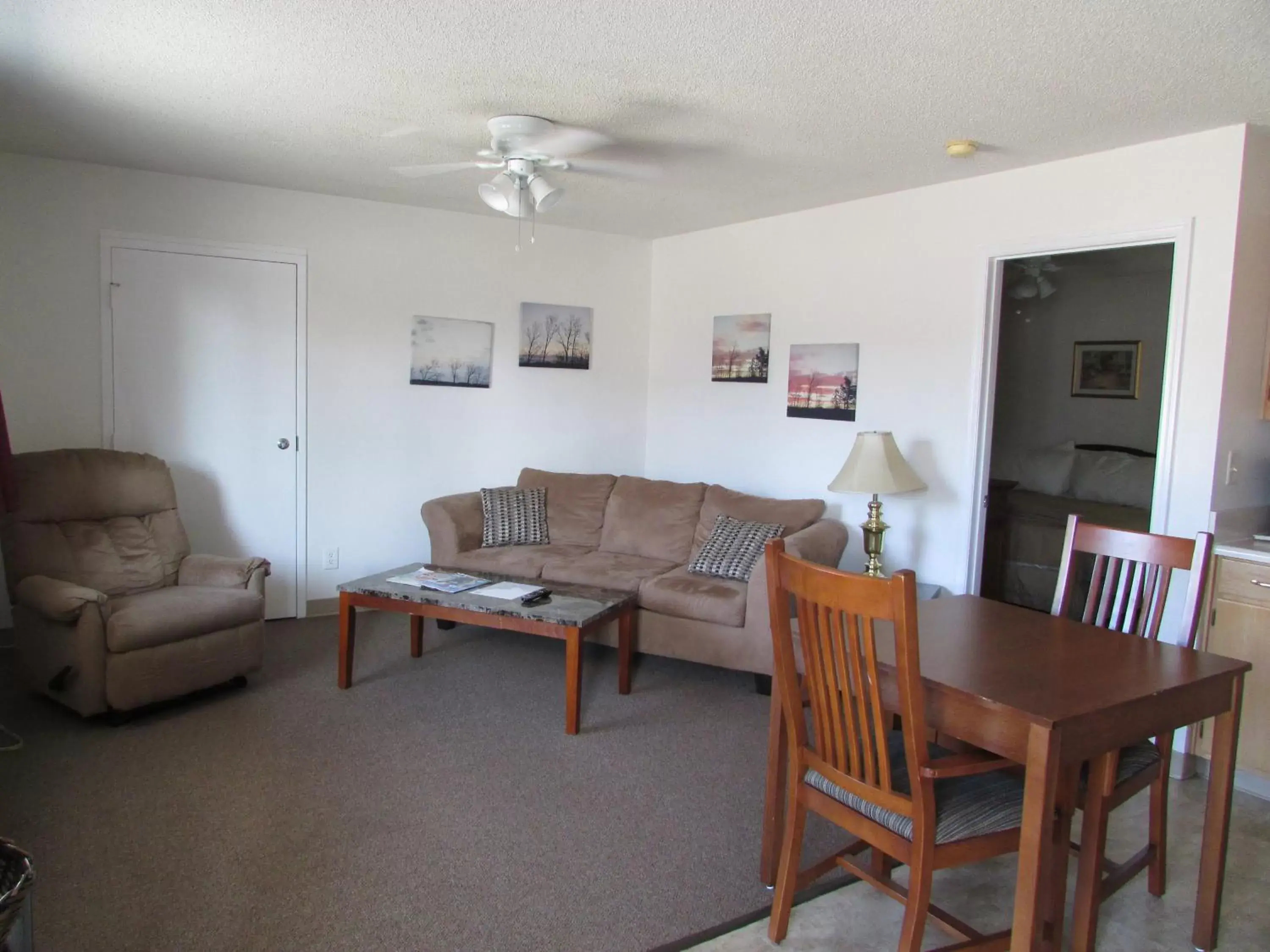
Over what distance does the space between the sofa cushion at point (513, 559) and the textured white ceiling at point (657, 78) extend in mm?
1960

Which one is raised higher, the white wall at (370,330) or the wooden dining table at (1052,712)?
the white wall at (370,330)

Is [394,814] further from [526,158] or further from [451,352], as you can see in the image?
[451,352]

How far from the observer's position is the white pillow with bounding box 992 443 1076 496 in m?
5.73

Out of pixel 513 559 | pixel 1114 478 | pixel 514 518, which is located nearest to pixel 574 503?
pixel 514 518

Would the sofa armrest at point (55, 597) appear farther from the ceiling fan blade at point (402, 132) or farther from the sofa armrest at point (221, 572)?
the ceiling fan blade at point (402, 132)

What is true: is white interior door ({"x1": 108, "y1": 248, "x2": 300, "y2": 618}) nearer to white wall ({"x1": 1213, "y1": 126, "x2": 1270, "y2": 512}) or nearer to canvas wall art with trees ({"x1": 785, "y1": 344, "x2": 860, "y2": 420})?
canvas wall art with trees ({"x1": 785, "y1": 344, "x2": 860, "y2": 420})

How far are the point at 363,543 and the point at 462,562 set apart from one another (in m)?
0.92

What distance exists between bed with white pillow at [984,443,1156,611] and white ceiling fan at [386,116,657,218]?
3.20 metres

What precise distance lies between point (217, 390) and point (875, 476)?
11.5 feet

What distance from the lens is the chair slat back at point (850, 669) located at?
1.68 metres

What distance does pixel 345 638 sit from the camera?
369 centimetres

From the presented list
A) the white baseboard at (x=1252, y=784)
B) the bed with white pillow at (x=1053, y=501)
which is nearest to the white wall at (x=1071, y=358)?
the bed with white pillow at (x=1053, y=501)

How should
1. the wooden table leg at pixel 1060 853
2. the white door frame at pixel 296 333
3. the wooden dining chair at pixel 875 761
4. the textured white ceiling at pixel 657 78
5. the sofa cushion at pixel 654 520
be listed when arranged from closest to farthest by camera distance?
the wooden dining chair at pixel 875 761 → the wooden table leg at pixel 1060 853 → the textured white ceiling at pixel 657 78 → the white door frame at pixel 296 333 → the sofa cushion at pixel 654 520

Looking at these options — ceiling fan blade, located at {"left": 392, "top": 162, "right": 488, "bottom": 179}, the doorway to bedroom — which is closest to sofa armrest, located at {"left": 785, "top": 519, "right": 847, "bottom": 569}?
the doorway to bedroom
